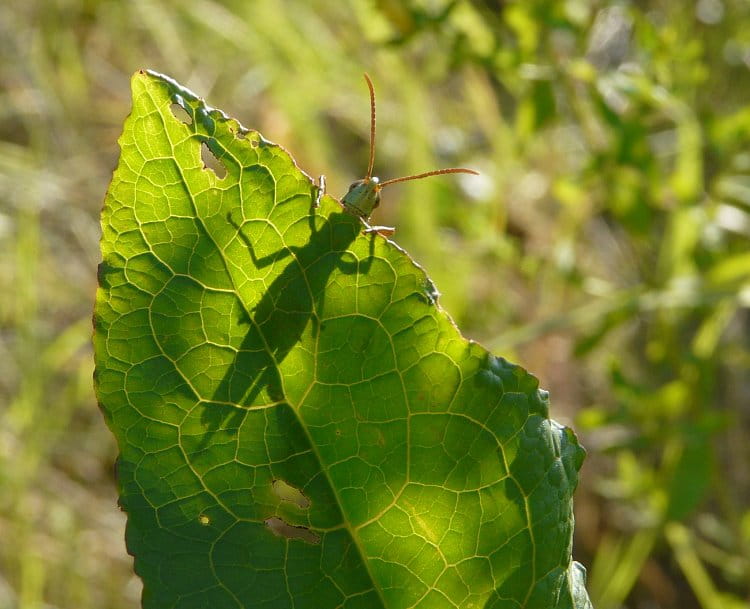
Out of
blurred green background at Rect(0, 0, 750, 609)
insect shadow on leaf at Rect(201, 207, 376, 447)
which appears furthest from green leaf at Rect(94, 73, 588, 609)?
blurred green background at Rect(0, 0, 750, 609)

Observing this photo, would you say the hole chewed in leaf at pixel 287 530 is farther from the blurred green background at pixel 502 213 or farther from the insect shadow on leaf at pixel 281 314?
the blurred green background at pixel 502 213

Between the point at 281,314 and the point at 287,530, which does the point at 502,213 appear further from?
the point at 281,314

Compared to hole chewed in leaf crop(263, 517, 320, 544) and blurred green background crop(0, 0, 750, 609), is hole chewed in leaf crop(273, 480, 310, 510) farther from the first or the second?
blurred green background crop(0, 0, 750, 609)

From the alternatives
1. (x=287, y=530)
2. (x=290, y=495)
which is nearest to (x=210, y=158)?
(x=287, y=530)

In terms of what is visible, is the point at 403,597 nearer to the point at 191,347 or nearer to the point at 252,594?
the point at 252,594

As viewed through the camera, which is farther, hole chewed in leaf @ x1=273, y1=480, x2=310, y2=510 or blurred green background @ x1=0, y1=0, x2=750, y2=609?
blurred green background @ x1=0, y1=0, x2=750, y2=609

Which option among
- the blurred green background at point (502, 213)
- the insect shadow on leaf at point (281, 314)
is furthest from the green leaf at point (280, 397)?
the blurred green background at point (502, 213)

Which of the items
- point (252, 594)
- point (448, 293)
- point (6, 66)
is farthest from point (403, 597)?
point (6, 66)
